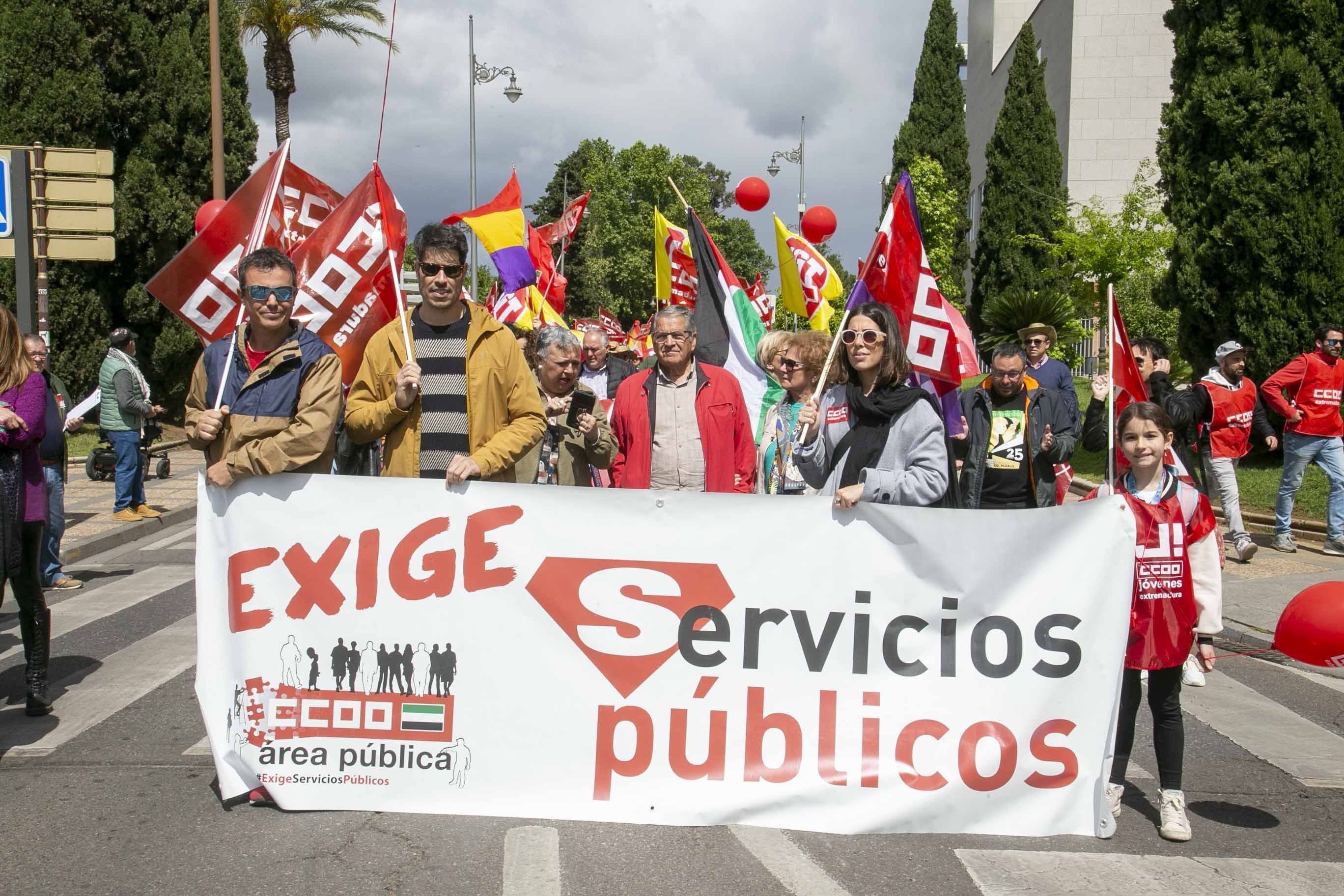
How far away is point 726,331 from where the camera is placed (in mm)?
8102

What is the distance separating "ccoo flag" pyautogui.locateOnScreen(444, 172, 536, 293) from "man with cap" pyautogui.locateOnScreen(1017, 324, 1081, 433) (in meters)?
4.74

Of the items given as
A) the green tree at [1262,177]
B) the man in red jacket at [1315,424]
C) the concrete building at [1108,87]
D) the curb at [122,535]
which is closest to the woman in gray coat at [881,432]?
the man in red jacket at [1315,424]

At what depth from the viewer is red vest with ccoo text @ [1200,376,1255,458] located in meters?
9.69

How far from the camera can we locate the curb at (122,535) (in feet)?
34.1

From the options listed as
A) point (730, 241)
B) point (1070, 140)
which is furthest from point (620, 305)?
point (1070, 140)

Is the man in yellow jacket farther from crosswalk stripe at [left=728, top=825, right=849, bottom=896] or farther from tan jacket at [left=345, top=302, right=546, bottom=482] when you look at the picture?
crosswalk stripe at [left=728, top=825, right=849, bottom=896]

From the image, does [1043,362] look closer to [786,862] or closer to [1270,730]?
[1270,730]

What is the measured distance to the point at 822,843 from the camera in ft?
13.1

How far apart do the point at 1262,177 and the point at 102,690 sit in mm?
14606

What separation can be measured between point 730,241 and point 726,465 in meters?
77.4

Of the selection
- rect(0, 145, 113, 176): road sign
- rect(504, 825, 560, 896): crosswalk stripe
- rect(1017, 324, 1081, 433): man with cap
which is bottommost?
rect(504, 825, 560, 896): crosswalk stripe

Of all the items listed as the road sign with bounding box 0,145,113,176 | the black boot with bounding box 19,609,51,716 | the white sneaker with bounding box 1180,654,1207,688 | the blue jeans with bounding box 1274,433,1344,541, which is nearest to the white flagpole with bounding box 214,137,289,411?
the black boot with bounding box 19,609,51,716

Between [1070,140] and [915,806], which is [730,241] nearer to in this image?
[1070,140]

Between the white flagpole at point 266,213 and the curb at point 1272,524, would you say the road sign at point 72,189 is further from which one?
the curb at point 1272,524
